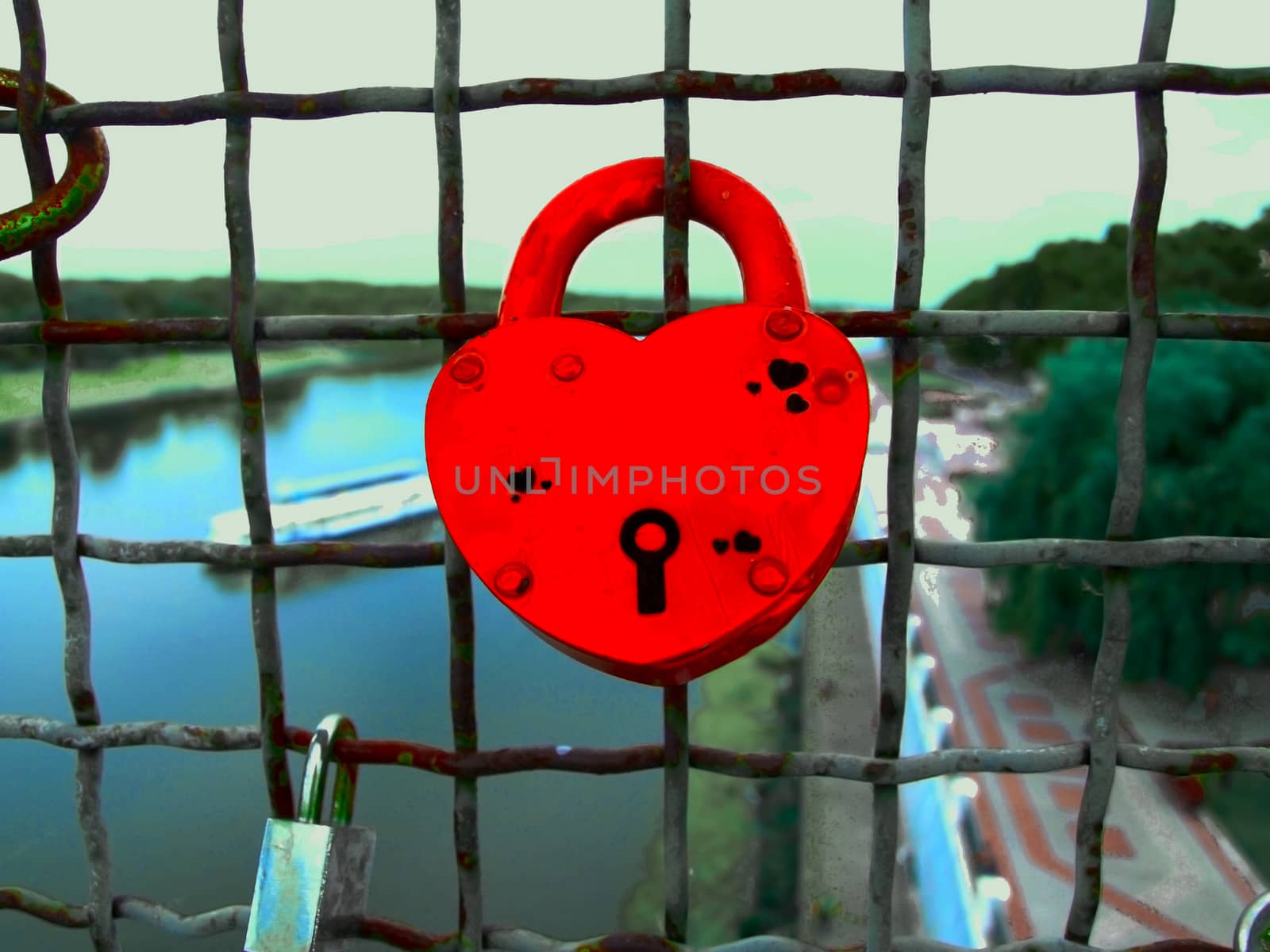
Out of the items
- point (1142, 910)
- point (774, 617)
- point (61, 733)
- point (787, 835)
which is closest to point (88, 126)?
point (61, 733)

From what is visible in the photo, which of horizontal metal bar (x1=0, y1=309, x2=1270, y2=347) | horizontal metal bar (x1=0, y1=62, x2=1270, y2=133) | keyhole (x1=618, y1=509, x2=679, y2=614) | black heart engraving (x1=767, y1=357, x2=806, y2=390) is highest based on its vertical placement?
horizontal metal bar (x1=0, y1=62, x2=1270, y2=133)

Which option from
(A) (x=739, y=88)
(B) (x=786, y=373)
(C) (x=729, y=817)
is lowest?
(C) (x=729, y=817)

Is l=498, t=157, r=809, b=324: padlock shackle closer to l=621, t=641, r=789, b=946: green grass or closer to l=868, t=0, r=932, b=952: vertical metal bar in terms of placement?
l=868, t=0, r=932, b=952: vertical metal bar

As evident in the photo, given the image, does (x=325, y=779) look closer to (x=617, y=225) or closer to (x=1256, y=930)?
(x=617, y=225)

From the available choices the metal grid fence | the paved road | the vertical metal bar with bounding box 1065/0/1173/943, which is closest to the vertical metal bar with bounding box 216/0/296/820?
the metal grid fence

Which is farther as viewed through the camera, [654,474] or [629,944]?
[629,944]

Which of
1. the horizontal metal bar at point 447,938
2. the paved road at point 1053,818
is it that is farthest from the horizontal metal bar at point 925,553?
the paved road at point 1053,818

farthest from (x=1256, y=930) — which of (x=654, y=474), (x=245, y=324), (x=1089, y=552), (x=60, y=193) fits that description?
(x=60, y=193)
